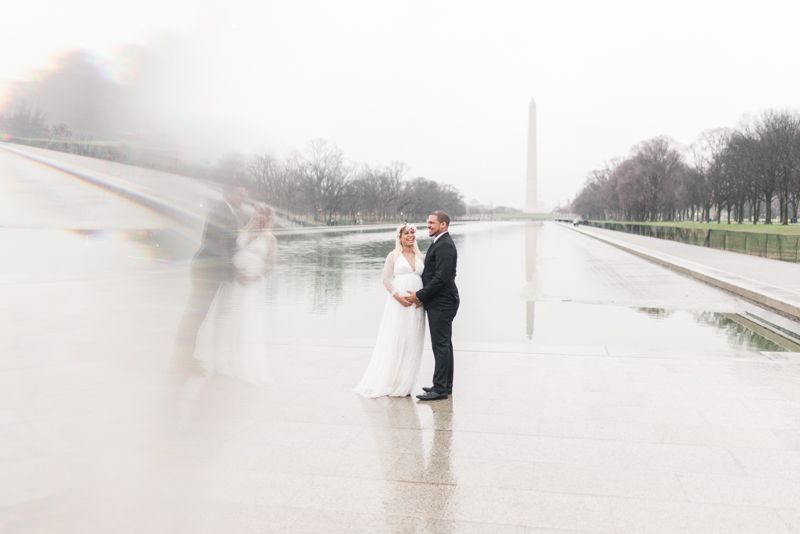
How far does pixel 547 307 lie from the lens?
1245cm

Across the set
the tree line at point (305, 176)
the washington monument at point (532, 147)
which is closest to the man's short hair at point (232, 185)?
the tree line at point (305, 176)

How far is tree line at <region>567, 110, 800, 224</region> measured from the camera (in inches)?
2180

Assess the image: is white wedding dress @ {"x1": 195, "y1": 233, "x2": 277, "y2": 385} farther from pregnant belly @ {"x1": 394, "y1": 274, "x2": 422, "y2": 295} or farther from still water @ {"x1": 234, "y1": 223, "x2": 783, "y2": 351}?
pregnant belly @ {"x1": 394, "y1": 274, "x2": 422, "y2": 295}

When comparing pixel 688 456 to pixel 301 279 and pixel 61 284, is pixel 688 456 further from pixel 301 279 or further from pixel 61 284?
pixel 61 284

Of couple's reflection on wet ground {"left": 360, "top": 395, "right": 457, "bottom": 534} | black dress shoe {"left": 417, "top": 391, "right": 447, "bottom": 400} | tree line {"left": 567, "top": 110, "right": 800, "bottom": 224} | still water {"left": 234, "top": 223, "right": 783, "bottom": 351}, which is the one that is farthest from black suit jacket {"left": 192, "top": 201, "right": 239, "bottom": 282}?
tree line {"left": 567, "top": 110, "right": 800, "bottom": 224}

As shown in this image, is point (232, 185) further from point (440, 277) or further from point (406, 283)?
point (440, 277)

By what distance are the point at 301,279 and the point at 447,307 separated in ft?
39.8

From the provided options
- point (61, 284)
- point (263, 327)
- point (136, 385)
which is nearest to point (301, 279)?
point (61, 284)

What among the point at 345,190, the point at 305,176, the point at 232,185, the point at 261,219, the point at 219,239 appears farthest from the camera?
the point at 345,190

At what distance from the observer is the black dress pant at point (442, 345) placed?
18.7 ft

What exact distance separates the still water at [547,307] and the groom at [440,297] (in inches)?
134

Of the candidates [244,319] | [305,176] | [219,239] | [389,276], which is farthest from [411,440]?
[305,176]

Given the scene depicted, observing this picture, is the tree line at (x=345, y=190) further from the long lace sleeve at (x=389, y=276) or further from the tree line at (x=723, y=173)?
the tree line at (x=723, y=173)

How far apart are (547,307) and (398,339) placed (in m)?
7.41
